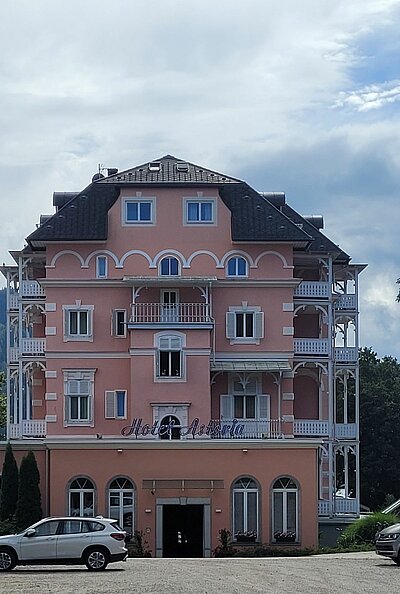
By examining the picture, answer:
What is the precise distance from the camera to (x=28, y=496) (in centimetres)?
5472

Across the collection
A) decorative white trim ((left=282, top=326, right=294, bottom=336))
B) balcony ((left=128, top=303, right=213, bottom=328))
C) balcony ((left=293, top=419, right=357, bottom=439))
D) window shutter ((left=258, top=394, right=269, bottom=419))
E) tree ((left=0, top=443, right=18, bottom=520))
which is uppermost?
balcony ((left=128, top=303, right=213, bottom=328))

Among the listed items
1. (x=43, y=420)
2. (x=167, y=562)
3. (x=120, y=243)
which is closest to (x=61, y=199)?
(x=120, y=243)

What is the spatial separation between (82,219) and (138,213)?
2725 mm

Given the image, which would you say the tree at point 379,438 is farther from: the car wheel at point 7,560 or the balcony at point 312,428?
the car wheel at point 7,560

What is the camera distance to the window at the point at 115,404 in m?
63.1

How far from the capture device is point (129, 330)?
206 ft

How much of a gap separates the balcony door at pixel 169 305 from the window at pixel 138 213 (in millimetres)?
3520

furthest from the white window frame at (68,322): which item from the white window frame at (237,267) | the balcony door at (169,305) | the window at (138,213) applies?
the white window frame at (237,267)

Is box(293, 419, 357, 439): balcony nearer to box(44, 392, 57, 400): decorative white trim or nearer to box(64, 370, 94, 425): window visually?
box(64, 370, 94, 425): window

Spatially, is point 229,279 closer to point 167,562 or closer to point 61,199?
point 61,199

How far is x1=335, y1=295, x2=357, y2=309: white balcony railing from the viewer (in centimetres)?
6750

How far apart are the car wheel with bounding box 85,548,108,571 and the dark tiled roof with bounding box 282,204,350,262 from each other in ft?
102

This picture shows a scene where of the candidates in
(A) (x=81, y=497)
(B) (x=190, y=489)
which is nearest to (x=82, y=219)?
(A) (x=81, y=497)

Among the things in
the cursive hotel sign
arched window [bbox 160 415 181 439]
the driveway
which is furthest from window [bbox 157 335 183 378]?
the driveway
